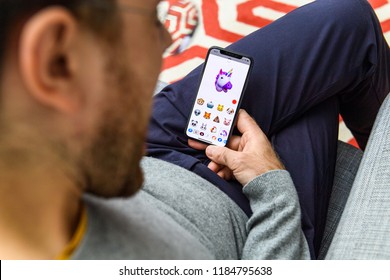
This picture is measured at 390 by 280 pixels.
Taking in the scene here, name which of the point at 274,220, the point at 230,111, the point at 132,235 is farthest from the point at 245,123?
the point at 132,235

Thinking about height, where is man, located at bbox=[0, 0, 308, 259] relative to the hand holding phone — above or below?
above

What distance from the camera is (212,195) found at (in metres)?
0.74

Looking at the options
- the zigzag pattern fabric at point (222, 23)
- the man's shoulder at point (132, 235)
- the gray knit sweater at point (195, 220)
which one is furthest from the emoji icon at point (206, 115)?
the zigzag pattern fabric at point (222, 23)

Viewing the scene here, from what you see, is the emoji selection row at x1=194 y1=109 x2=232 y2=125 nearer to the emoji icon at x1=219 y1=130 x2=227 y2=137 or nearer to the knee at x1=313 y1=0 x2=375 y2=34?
the emoji icon at x1=219 y1=130 x2=227 y2=137

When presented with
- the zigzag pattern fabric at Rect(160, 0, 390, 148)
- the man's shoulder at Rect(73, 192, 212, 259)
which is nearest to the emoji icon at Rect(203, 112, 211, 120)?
the man's shoulder at Rect(73, 192, 212, 259)

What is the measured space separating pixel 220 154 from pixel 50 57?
430 mm

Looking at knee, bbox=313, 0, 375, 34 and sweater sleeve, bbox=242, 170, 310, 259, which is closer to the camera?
sweater sleeve, bbox=242, 170, 310, 259

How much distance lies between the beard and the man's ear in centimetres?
4

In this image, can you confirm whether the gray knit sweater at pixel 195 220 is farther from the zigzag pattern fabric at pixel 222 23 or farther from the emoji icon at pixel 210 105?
the zigzag pattern fabric at pixel 222 23

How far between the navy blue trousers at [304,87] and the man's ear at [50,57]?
385mm

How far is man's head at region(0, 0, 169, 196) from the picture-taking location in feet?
1.34

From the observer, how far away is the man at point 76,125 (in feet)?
1.36
